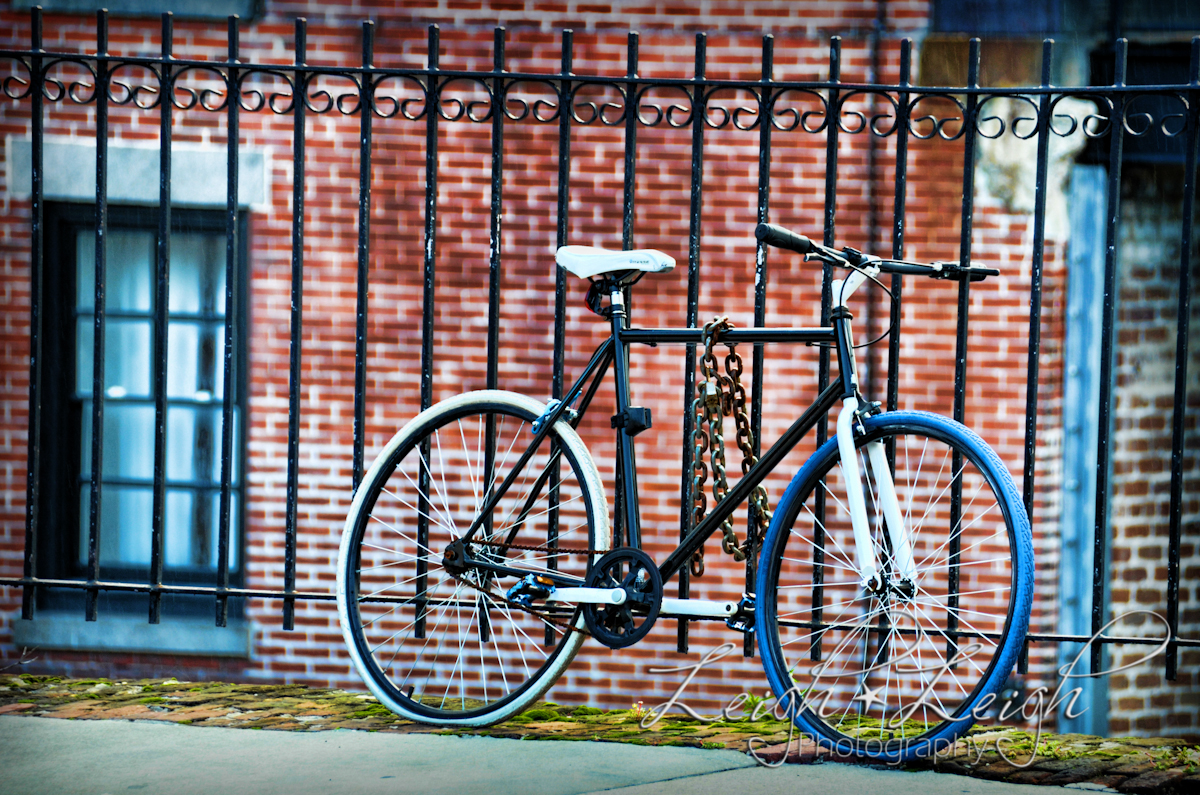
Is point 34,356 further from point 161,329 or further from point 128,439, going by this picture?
point 128,439

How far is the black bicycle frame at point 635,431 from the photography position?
2688 mm

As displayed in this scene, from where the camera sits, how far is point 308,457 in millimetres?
5785

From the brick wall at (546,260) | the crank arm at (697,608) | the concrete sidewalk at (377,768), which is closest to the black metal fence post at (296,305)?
the concrete sidewalk at (377,768)

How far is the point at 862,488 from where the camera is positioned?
8.34 ft

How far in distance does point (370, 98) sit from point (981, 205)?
363 cm

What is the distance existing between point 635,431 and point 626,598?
1.52 feet

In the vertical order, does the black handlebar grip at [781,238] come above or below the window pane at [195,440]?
above

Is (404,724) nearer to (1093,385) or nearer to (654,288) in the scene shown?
(654,288)

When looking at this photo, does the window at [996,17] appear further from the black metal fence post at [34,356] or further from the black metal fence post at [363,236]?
the black metal fence post at [34,356]

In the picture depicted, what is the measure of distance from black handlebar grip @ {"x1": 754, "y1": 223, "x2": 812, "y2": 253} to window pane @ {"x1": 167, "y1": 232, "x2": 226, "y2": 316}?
13.9 feet

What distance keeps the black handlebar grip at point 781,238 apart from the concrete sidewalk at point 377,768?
1309 millimetres

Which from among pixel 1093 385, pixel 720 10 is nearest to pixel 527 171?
pixel 720 10

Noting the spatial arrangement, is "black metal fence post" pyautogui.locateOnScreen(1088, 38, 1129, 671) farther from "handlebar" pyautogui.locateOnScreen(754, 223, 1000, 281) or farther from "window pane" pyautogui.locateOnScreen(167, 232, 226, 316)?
"window pane" pyautogui.locateOnScreen(167, 232, 226, 316)

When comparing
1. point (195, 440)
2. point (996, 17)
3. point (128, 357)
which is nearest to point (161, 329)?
point (195, 440)
